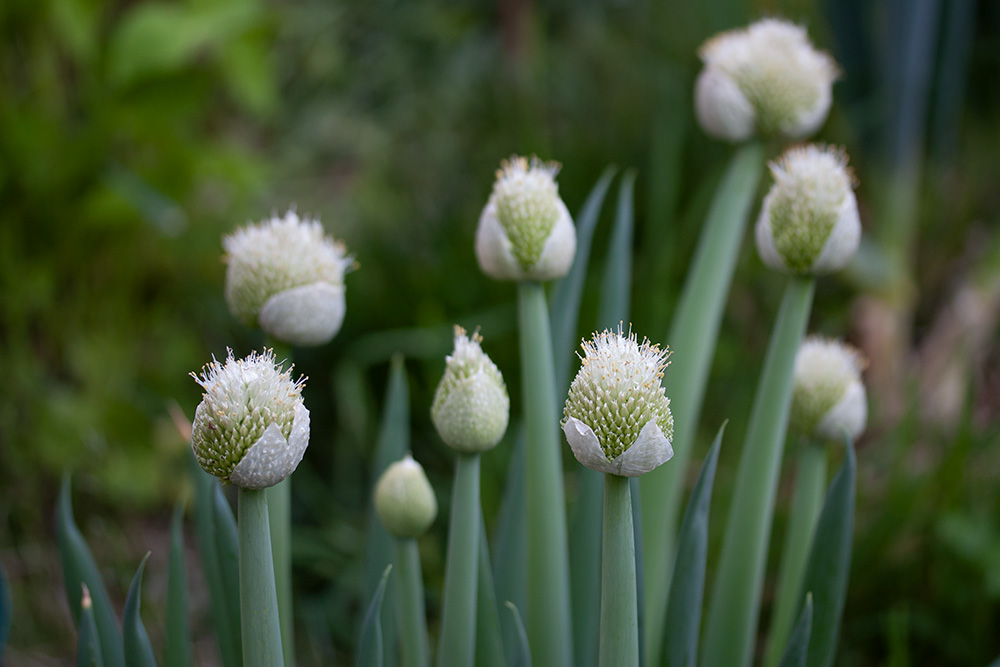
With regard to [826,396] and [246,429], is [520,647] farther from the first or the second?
[826,396]

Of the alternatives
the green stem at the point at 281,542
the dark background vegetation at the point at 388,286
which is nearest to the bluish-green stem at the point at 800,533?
the green stem at the point at 281,542

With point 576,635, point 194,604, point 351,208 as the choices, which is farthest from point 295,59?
point 576,635

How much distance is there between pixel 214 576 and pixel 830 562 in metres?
0.48

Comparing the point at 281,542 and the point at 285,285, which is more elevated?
the point at 285,285

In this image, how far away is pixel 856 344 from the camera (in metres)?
1.69

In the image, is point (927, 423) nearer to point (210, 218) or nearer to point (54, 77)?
point (210, 218)

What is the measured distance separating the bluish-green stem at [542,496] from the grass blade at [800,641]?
164 mm

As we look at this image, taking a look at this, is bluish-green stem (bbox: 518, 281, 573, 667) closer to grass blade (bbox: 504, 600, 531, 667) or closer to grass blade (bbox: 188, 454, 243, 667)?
grass blade (bbox: 504, 600, 531, 667)

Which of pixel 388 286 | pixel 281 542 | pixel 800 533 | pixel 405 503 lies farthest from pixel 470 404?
pixel 388 286

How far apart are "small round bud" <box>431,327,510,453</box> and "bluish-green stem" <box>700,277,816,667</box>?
0.22 metres

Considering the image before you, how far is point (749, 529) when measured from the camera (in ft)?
2.10

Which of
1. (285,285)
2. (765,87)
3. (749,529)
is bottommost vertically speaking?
(749,529)

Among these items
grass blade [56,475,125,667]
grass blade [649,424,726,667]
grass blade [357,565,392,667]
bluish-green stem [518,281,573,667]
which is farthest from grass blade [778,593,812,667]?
grass blade [56,475,125,667]

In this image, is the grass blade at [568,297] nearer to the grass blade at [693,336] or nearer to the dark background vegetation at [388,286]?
the grass blade at [693,336]
